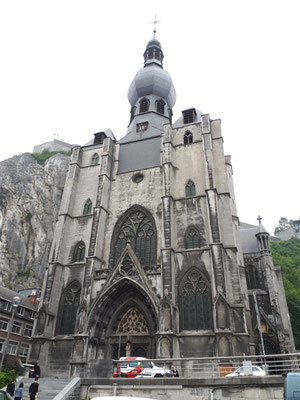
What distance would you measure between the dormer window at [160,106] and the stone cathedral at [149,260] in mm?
4703

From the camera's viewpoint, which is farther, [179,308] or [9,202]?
[9,202]

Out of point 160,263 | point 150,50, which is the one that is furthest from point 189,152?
point 150,50

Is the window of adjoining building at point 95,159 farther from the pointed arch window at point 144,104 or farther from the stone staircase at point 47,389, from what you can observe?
the stone staircase at point 47,389

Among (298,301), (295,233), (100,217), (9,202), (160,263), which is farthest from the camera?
(295,233)

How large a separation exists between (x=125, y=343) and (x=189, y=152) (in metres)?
13.8

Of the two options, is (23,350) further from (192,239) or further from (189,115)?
(189,115)

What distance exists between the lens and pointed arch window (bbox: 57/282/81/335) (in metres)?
20.0

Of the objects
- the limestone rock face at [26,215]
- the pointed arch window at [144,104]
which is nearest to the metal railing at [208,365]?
the pointed arch window at [144,104]

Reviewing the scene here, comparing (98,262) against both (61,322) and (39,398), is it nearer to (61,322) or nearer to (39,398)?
(61,322)

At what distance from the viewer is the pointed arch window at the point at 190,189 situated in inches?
880

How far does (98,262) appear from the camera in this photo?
21.2m

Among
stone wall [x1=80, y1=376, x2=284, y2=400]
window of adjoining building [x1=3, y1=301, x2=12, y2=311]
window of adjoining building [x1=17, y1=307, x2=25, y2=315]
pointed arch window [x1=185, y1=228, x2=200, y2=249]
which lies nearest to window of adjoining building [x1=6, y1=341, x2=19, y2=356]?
window of adjoining building [x1=17, y1=307, x2=25, y2=315]

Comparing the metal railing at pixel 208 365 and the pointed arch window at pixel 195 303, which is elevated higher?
the pointed arch window at pixel 195 303

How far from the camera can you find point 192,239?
67.5ft
